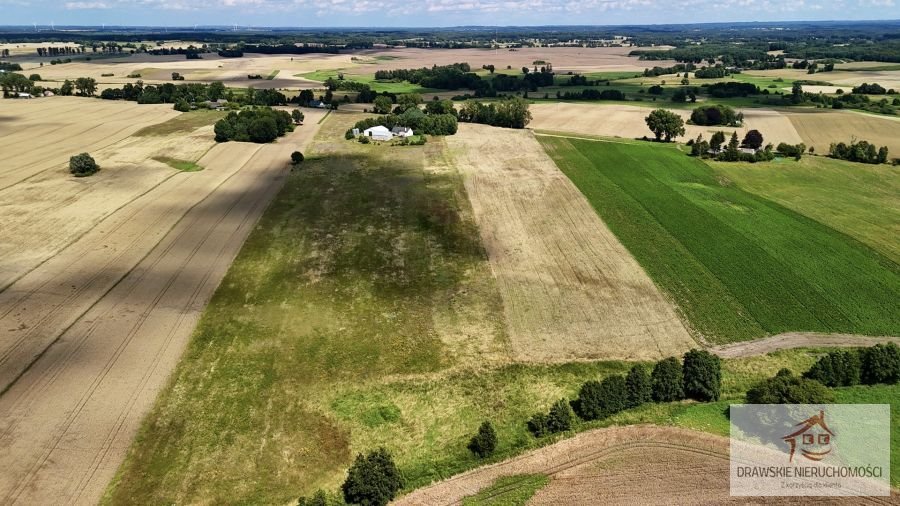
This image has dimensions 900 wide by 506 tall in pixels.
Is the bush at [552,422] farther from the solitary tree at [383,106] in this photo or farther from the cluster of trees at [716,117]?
the cluster of trees at [716,117]

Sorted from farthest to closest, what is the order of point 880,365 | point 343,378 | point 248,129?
1. point 248,129
2. point 343,378
3. point 880,365

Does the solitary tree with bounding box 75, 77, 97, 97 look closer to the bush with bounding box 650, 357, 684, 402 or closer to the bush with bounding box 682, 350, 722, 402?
the bush with bounding box 650, 357, 684, 402

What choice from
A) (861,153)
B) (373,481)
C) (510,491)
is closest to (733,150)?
(861,153)

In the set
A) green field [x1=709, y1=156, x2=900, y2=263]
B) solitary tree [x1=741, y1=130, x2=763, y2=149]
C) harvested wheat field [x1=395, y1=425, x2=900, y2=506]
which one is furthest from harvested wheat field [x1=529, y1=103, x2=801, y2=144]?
harvested wheat field [x1=395, y1=425, x2=900, y2=506]

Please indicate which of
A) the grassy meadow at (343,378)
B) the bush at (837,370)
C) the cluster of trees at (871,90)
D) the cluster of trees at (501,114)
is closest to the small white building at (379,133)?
the cluster of trees at (501,114)

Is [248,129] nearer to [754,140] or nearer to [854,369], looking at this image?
[754,140]

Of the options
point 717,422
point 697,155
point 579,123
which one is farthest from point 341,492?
point 579,123
